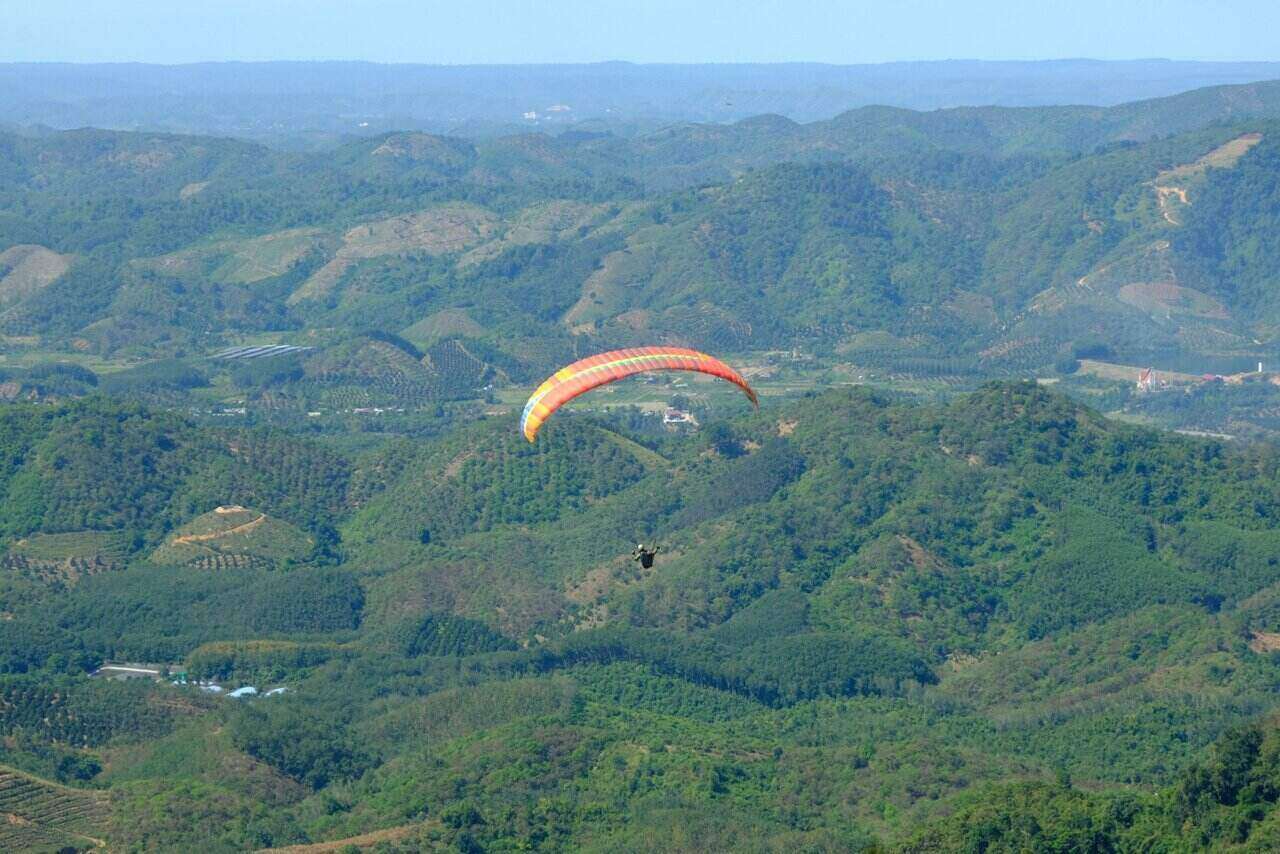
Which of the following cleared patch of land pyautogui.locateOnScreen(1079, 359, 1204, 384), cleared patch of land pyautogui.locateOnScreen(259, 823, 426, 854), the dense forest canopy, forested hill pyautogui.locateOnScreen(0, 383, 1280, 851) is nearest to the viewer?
cleared patch of land pyautogui.locateOnScreen(259, 823, 426, 854)

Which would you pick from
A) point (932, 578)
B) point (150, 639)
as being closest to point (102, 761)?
point (150, 639)

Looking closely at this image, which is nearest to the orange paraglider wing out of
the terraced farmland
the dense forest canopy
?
the dense forest canopy

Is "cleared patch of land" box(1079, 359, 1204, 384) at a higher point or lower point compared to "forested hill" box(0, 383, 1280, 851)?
lower

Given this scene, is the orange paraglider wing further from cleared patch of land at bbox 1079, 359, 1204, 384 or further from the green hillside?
cleared patch of land at bbox 1079, 359, 1204, 384

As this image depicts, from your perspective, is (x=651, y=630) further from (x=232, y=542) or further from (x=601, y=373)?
(x=601, y=373)

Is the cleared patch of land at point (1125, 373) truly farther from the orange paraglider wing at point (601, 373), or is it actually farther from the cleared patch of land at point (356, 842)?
the orange paraglider wing at point (601, 373)

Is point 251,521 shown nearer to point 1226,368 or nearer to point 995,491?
point 995,491

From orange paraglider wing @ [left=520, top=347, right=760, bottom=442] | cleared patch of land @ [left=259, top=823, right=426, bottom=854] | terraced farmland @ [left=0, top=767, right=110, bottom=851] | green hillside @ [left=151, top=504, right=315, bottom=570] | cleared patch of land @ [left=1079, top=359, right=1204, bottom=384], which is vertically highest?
orange paraglider wing @ [left=520, top=347, right=760, bottom=442]
